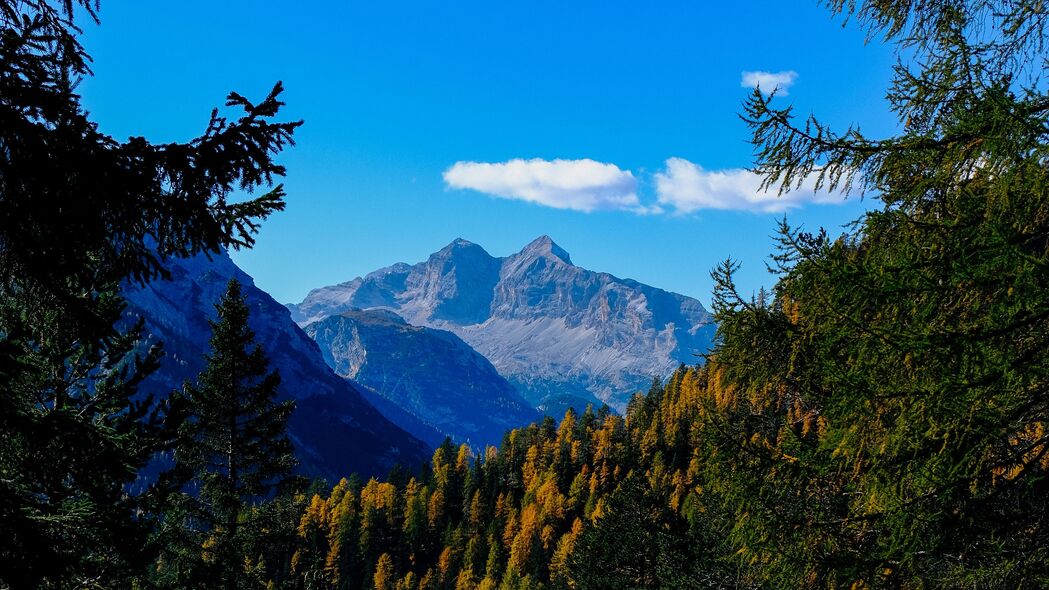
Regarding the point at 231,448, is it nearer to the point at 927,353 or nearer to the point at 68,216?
the point at 68,216

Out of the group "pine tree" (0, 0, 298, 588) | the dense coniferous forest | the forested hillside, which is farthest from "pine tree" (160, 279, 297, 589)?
the forested hillside

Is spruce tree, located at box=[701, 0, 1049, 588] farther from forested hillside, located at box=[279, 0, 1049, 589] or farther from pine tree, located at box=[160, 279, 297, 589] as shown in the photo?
pine tree, located at box=[160, 279, 297, 589]

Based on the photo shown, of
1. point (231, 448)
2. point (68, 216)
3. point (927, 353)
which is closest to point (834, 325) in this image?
point (927, 353)

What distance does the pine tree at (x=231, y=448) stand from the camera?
50.3 ft

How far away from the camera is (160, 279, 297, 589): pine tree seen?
1533cm

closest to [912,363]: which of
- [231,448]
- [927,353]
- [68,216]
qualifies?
[927,353]

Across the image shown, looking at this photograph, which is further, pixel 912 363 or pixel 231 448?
pixel 231 448

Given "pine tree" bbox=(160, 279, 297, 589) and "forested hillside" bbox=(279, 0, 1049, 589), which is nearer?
"forested hillside" bbox=(279, 0, 1049, 589)

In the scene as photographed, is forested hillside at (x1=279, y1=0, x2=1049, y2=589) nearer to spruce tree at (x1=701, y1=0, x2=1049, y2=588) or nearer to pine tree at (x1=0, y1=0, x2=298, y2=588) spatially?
spruce tree at (x1=701, y1=0, x2=1049, y2=588)

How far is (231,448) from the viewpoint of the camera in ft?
54.2

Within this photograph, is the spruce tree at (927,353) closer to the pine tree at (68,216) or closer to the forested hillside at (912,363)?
the forested hillside at (912,363)

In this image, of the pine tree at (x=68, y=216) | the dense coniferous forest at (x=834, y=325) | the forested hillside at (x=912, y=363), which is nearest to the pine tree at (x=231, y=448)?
the dense coniferous forest at (x=834, y=325)

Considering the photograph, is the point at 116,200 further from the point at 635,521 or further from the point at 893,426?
the point at 635,521

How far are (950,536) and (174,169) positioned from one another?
6.91 meters
